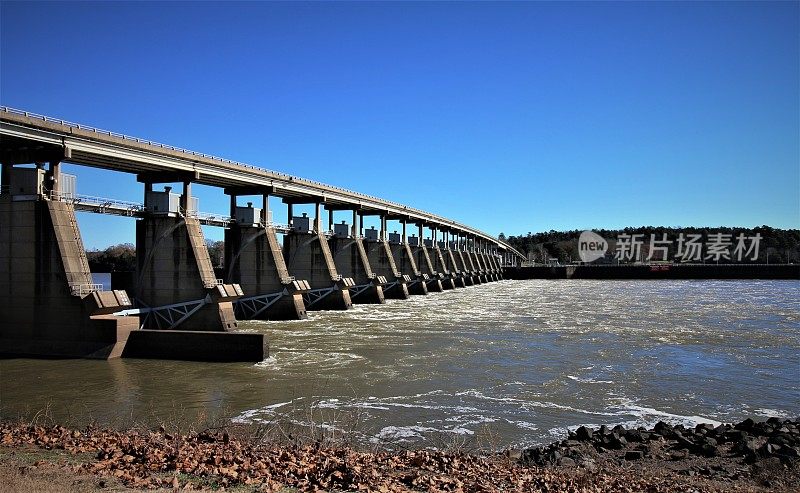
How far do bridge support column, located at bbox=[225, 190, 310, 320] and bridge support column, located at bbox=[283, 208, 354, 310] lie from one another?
691 cm

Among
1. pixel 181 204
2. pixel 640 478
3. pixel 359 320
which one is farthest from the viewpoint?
pixel 359 320

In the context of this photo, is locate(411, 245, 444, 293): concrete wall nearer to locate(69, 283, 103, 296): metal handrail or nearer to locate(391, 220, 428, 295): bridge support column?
locate(391, 220, 428, 295): bridge support column

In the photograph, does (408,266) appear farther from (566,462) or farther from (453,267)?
(566,462)

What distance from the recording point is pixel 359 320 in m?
45.2

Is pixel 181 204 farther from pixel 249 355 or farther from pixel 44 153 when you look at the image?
pixel 249 355

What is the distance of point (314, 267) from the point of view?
177 ft

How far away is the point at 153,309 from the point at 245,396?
56.3ft

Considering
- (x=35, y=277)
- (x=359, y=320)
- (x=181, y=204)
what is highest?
(x=181, y=204)

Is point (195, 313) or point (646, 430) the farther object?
point (195, 313)

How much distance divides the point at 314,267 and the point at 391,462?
43651mm

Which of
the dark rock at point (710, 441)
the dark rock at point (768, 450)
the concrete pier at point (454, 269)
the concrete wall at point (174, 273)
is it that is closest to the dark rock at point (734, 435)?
the dark rock at point (710, 441)

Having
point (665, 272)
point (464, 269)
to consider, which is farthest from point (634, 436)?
point (665, 272)

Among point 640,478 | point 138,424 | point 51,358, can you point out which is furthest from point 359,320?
point 640,478

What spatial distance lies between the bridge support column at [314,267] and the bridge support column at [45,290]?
26900mm
